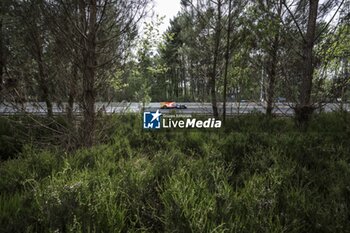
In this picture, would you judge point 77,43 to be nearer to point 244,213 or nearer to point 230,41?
point 244,213

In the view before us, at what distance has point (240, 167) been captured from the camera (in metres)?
3.26

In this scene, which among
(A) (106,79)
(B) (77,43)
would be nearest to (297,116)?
(A) (106,79)

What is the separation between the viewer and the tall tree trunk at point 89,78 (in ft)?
11.7

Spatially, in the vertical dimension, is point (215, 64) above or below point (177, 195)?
above

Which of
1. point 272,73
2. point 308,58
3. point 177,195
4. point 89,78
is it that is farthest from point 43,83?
point 272,73

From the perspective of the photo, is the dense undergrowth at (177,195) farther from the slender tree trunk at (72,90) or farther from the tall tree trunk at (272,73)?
the tall tree trunk at (272,73)

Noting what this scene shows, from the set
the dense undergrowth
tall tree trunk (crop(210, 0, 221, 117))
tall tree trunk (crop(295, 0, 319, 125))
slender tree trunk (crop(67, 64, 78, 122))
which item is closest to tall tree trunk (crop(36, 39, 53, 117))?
slender tree trunk (crop(67, 64, 78, 122))

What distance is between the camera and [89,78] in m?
3.65

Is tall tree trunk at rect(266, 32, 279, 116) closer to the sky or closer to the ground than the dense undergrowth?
closer to the sky

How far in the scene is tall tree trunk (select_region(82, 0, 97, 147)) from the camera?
357cm

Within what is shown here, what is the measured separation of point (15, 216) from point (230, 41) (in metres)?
6.27

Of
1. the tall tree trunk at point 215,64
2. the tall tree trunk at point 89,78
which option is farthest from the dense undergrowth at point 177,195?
the tall tree trunk at point 215,64

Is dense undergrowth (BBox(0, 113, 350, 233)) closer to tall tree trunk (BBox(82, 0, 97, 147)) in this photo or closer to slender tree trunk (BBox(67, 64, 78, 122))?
tall tree trunk (BBox(82, 0, 97, 147))

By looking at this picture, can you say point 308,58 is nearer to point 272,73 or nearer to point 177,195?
point 272,73
